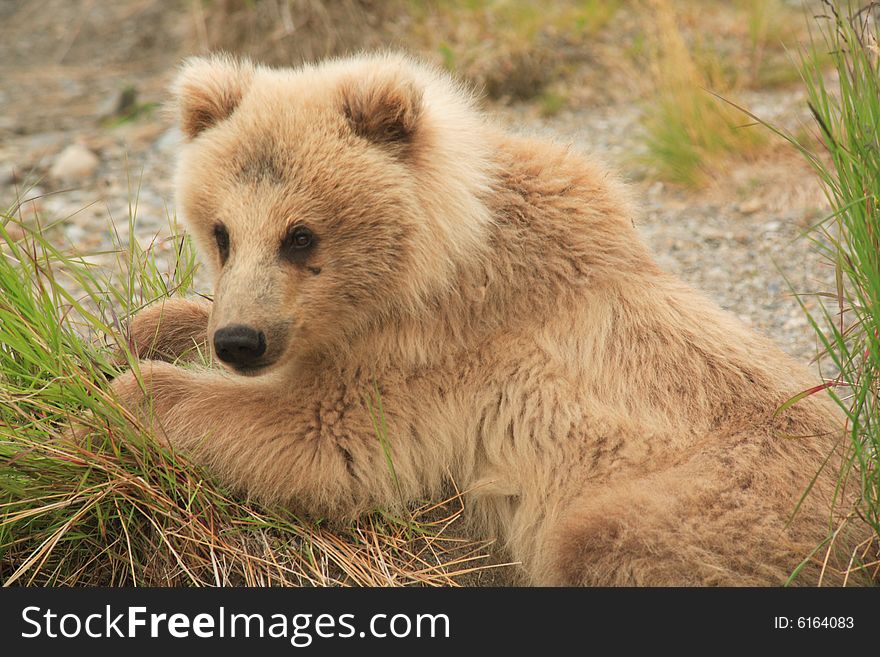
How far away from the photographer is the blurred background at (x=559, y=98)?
22.5 ft

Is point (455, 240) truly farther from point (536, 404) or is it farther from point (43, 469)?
point (43, 469)

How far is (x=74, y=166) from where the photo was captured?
8.23 m

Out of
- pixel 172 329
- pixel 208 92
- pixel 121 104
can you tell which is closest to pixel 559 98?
pixel 121 104

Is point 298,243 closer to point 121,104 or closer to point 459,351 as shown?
point 459,351

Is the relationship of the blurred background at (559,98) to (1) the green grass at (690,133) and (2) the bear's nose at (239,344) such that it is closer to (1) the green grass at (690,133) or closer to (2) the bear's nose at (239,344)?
(1) the green grass at (690,133)

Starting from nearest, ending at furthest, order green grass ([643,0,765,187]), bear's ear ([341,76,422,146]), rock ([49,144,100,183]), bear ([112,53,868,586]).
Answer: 1. bear ([112,53,868,586])
2. bear's ear ([341,76,422,146])
3. green grass ([643,0,765,187])
4. rock ([49,144,100,183])

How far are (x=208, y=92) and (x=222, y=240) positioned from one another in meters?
0.62

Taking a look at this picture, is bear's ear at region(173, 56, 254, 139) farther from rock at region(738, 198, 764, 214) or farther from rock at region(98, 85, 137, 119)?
rock at region(98, 85, 137, 119)

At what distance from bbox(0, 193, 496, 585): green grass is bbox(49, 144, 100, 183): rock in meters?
4.53

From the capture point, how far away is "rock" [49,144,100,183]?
8195 millimetres

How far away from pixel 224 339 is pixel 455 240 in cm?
94

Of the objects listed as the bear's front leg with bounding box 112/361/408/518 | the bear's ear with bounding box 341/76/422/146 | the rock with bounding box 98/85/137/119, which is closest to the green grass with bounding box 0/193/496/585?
the bear's front leg with bounding box 112/361/408/518

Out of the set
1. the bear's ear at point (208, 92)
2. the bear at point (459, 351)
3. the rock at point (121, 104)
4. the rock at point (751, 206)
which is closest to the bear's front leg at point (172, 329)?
the bear at point (459, 351)
